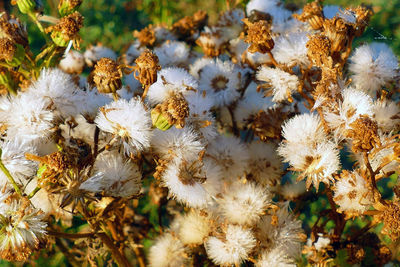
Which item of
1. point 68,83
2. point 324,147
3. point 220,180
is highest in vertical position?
point 68,83

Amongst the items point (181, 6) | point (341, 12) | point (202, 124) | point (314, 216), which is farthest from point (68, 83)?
point (181, 6)

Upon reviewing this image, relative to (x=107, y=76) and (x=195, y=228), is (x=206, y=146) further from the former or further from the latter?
Result: (x=107, y=76)

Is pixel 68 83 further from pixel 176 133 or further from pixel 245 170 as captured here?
pixel 245 170

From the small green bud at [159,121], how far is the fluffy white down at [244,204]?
1.13 feet

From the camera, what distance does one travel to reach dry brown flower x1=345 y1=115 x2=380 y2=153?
1.12 m

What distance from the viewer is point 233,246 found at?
4.34 ft

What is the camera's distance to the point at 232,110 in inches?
64.7

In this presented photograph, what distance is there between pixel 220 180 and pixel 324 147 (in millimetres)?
364

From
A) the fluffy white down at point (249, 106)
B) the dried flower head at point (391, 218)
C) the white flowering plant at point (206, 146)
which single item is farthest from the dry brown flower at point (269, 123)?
the dried flower head at point (391, 218)

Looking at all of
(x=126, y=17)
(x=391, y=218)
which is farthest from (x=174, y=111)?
(x=126, y=17)

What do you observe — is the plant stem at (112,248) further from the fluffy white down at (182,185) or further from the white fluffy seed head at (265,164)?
the white fluffy seed head at (265,164)

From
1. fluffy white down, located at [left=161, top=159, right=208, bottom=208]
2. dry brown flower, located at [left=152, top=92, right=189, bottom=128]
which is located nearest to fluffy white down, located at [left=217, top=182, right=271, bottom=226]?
fluffy white down, located at [left=161, top=159, right=208, bottom=208]

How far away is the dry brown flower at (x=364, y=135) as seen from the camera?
3.67ft

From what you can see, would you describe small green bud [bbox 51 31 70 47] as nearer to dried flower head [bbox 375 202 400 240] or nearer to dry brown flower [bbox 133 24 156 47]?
dry brown flower [bbox 133 24 156 47]
